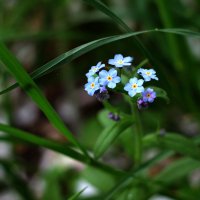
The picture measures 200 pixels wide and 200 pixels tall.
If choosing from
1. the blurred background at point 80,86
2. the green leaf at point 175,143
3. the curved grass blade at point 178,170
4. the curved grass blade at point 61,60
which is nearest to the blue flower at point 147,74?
the curved grass blade at point 61,60

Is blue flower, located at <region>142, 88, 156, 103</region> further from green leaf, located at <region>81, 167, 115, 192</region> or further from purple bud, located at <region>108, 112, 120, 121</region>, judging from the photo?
green leaf, located at <region>81, 167, 115, 192</region>

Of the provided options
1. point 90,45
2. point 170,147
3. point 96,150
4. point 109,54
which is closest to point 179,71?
point 109,54

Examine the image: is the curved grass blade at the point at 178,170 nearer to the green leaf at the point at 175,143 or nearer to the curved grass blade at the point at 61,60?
the green leaf at the point at 175,143

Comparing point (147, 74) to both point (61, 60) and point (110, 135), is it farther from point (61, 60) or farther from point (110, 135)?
point (110, 135)

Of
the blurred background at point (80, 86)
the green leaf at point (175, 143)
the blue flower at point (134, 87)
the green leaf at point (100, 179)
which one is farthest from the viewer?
the blurred background at point (80, 86)

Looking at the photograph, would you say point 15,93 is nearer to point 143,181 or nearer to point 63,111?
point 63,111

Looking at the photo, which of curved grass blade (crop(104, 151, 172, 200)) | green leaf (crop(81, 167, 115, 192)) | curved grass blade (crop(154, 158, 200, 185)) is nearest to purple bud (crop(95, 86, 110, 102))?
curved grass blade (crop(104, 151, 172, 200))
